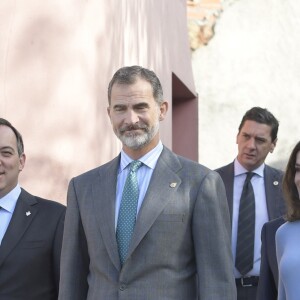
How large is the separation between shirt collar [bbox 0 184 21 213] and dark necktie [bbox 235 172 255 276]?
177cm

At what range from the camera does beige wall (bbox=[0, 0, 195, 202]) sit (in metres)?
5.41

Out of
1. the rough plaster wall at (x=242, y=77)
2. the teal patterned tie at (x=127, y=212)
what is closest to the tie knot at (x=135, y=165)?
the teal patterned tie at (x=127, y=212)

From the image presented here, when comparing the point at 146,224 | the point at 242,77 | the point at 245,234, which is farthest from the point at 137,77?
the point at 242,77

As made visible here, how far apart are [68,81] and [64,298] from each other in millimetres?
2028

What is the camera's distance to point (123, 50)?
6.76 metres

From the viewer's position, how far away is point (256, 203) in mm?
6027

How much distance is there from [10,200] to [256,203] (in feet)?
6.48

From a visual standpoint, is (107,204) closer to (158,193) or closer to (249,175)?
(158,193)

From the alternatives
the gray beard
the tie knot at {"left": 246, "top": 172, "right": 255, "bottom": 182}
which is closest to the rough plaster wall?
the tie knot at {"left": 246, "top": 172, "right": 255, "bottom": 182}

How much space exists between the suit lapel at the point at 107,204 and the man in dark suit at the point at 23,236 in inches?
24.2

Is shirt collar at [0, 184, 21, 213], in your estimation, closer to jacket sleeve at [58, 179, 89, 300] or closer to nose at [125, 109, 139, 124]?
jacket sleeve at [58, 179, 89, 300]

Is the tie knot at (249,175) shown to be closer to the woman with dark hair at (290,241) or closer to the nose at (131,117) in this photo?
the woman with dark hair at (290,241)

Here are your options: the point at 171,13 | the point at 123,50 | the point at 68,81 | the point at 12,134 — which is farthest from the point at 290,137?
the point at 12,134

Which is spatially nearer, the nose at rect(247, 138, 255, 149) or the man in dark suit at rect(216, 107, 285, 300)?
the man in dark suit at rect(216, 107, 285, 300)
